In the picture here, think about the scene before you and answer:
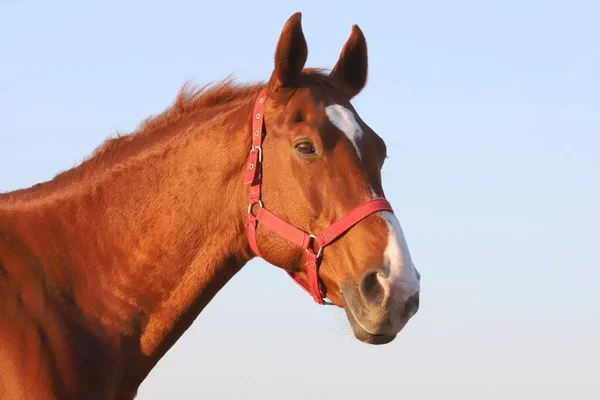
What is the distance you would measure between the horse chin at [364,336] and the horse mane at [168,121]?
6.44 ft

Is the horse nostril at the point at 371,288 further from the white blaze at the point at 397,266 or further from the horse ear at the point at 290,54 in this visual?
the horse ear at the point at 290,54

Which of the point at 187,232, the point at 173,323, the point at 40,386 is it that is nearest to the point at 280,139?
the point at 187,232

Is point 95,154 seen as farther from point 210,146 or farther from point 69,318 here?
point 69,318

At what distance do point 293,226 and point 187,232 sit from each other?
33.9 inches

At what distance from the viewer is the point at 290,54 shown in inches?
269

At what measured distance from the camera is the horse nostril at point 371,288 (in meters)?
5.92

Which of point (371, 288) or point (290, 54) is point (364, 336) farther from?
point (290, 54)

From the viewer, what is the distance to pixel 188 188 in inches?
271

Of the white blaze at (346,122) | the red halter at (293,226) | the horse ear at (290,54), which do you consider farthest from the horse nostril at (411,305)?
the horse ear at (290,54)

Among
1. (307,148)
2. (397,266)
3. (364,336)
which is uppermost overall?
(307,148)

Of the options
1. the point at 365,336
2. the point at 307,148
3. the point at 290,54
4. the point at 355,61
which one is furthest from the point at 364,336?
the point at 355,61

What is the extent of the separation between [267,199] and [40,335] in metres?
1.90

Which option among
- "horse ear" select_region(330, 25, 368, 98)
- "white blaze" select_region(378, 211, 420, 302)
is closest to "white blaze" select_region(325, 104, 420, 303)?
"white blaze" select_region(378, 211, 420, 302)

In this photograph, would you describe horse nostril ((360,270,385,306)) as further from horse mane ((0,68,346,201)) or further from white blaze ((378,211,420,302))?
horse mane ((0,68,346,201))
